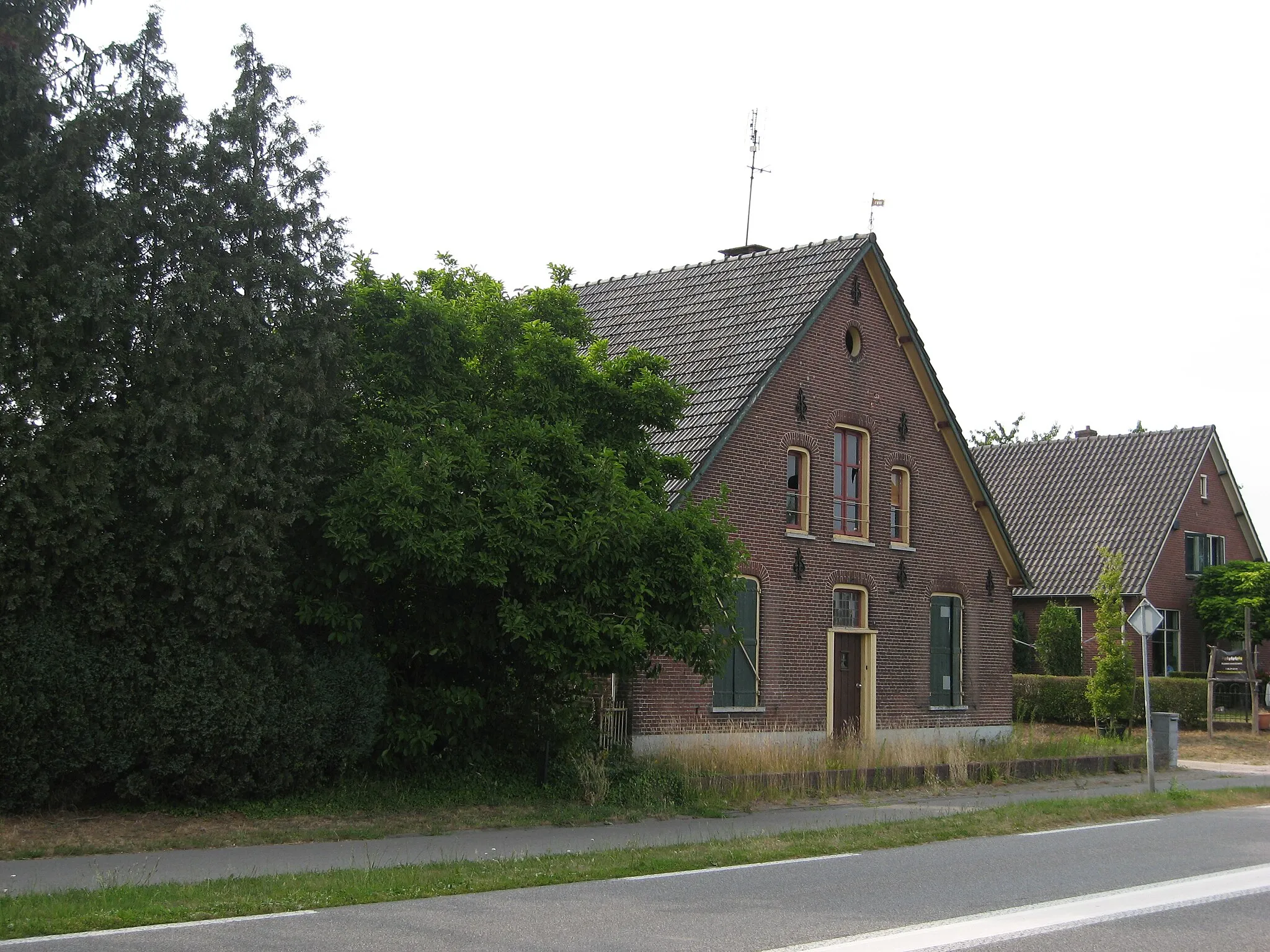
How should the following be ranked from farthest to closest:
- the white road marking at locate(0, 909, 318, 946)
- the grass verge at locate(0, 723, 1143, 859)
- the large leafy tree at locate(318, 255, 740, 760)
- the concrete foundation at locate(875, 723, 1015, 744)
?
the concrete foundation at locate(875, 723, 1015, 744)
the large leafy tree at locate(318, 255, 740, 760)
the grass verge at locate(0, 723, 1143, 859)
the white road marking at locate(0, 909, 318, 946)

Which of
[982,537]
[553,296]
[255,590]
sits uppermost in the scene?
[553,296]

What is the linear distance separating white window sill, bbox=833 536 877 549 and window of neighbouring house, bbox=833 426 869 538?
9 centimetres

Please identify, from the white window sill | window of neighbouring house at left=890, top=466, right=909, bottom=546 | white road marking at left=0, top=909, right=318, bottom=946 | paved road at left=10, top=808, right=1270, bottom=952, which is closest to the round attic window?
window of neighbouring house at left=890, top=466, right=909, bottom=546

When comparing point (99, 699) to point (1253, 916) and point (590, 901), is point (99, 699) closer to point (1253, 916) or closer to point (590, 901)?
point (590, 901)

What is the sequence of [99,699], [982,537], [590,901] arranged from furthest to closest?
1. [982,537]
2. [99,699]
3. [590,901]

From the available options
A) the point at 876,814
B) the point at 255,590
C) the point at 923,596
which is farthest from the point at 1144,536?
the point at 255,590

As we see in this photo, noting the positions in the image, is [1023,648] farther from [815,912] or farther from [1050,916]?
[815,912]

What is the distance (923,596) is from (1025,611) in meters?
13.4

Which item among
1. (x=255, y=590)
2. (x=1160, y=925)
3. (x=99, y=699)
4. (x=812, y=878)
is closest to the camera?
(x=1160, y=925)

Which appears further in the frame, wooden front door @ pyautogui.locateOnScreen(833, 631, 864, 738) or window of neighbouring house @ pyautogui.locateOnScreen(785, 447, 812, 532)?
wooden front door @ pyautogui.locateOnScreen(833, 631, 864, 738)

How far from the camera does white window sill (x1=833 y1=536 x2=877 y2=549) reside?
25.1 metres

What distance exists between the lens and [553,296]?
706 inches

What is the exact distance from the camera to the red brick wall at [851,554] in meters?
23.0

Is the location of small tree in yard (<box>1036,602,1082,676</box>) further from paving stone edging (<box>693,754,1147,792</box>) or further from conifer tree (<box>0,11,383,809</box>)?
conifer tree (<box>0,11,383,809</box>)
